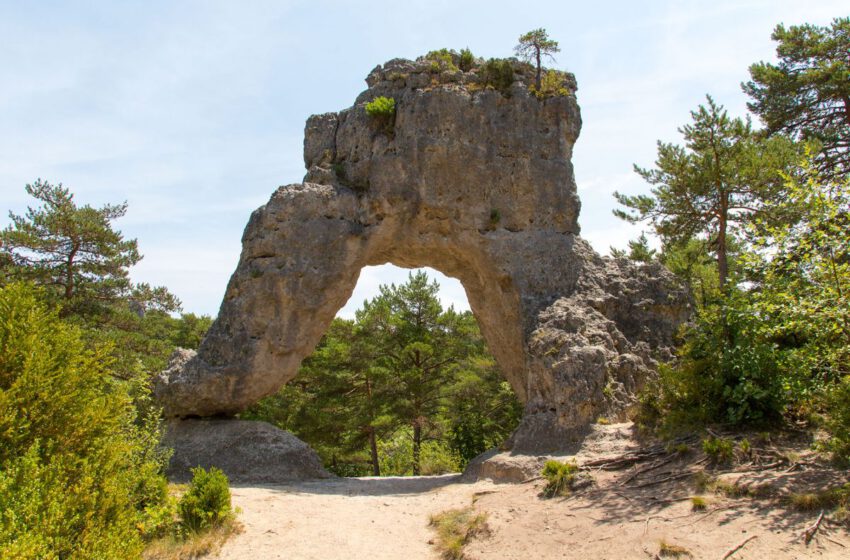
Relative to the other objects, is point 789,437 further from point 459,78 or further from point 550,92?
point 459,78

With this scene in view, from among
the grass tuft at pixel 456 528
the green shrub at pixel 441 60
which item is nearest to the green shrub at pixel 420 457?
the grass tuft at pixel 456 528

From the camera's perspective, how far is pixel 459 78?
52.4ft

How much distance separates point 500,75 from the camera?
52.4ft

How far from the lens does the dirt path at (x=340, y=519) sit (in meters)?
8.45

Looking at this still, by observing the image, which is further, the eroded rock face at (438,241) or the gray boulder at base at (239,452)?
the eroded rock face at (438,241)

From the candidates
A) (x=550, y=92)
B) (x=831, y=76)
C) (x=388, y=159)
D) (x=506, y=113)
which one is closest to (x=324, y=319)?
(x=388, y=159)

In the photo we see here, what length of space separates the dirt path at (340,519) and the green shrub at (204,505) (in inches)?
16.1

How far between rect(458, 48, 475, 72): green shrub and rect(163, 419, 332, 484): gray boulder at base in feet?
35.6

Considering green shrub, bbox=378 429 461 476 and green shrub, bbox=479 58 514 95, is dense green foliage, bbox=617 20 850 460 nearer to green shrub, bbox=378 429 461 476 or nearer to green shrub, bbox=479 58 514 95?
green shrub, bbox=479 58 514 95

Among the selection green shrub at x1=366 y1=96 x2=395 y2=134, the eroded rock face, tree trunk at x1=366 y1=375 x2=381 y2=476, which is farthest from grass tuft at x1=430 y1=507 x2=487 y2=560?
tree trunk at x1=366 y1=375 x2=381 y2=476

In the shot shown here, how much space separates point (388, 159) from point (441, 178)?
147cm

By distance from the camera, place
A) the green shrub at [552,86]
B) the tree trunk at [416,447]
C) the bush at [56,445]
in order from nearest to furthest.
→ the bush at [56,445] → the green shrub at [552,86] → the tree trunk at [416,447]

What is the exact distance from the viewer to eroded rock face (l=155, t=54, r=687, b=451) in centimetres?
1423

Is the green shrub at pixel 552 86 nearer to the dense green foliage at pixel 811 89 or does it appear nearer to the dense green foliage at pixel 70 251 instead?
the dense green foliage at pixel 811 89
